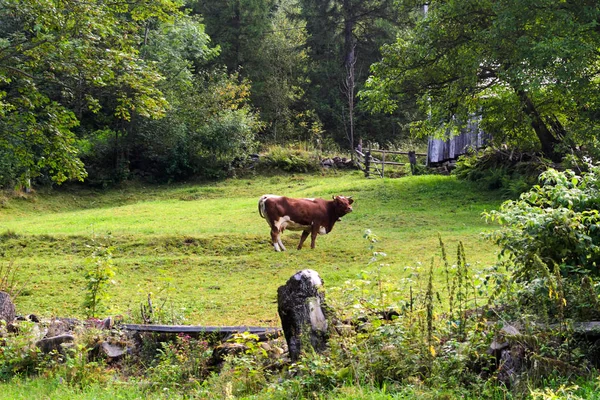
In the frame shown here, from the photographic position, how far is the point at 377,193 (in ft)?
75.7

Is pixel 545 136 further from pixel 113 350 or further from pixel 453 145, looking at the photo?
pixel 113 350

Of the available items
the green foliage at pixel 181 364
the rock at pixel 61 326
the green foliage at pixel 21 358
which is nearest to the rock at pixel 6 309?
the rock at pixel 61 326

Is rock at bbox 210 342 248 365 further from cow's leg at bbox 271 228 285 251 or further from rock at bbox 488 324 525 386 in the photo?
cow's leg at bbox 271 228 285 251

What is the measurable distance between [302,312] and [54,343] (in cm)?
288

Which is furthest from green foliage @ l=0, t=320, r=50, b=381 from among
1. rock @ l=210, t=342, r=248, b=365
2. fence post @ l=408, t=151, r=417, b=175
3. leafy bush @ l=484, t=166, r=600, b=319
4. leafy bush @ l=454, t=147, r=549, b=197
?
fence post @ l=408, t=151, r=417, b=175

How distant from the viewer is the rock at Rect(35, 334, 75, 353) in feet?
23.5

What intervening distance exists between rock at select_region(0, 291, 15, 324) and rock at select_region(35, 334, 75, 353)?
104cm

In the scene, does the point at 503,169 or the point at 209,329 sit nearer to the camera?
the point at 209,329

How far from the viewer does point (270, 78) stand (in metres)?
42.1

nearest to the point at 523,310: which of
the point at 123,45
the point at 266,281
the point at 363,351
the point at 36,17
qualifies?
the point at 363,351

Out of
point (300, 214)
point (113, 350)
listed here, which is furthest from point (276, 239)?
point (113, 350)

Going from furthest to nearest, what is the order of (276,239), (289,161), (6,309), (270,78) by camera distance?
(270,78), (289,161), (276,239), (6,309)

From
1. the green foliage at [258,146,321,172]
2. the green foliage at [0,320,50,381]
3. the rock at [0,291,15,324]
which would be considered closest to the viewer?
the green foliage at [0,320,50,381]

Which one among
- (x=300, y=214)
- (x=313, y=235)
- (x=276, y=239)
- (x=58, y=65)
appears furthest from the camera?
(x=313, y=235)
